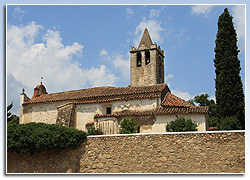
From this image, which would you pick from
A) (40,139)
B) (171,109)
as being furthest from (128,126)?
(40,139)

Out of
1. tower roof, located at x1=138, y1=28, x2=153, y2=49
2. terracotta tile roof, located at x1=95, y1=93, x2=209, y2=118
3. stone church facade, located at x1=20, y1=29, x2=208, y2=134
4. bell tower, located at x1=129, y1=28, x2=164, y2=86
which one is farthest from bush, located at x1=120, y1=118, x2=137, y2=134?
tower roof, located at x1=138, y1=28, x2=153, y2=49

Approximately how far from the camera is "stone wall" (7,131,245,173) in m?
14.7

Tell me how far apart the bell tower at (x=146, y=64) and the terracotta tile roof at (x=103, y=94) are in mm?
2303

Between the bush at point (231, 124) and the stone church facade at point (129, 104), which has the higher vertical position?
the stone church facade at point (129, 104)

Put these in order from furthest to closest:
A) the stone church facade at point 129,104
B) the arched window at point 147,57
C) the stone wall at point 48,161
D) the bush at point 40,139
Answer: the arched window at point 147,57 < the stone church facade at point 129,104 < the stone wall at point 48,161 < the bush at point 40,139

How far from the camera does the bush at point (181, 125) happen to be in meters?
20.2

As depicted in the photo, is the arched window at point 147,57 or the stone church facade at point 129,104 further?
the arched window at point 147,57

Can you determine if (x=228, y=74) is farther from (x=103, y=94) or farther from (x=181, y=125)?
(x=103, y=94)

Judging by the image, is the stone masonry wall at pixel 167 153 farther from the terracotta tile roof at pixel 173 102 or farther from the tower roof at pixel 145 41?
the tower roof at pixel 145 41

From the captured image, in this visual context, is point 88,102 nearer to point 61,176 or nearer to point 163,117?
point 163,117

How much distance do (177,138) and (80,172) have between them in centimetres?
567

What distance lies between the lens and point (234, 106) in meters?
23.0

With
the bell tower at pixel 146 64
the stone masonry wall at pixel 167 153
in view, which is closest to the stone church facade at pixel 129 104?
the bell tower at pixel 146 64

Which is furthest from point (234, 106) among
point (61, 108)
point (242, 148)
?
point (61, 108)
